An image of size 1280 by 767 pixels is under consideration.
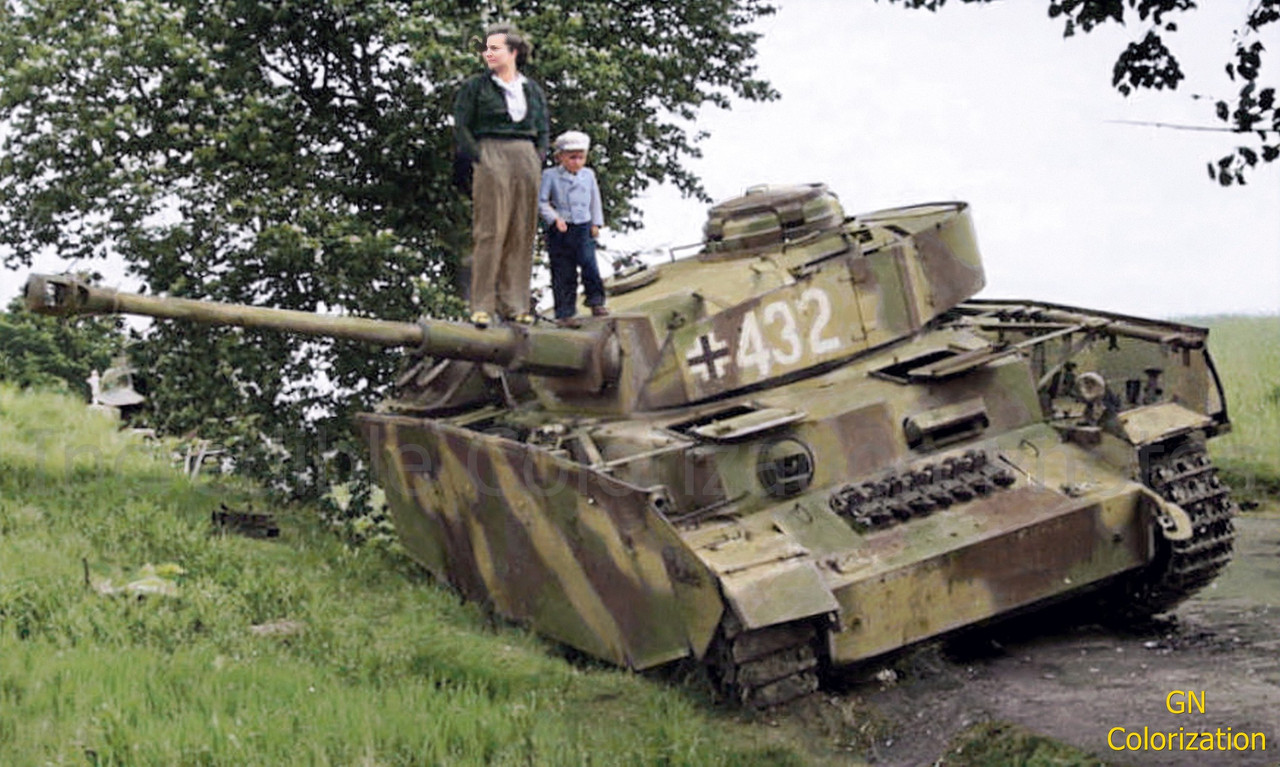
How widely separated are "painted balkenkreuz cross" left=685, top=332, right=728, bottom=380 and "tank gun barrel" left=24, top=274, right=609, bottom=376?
1.85ft

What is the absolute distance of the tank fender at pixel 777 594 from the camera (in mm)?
7961

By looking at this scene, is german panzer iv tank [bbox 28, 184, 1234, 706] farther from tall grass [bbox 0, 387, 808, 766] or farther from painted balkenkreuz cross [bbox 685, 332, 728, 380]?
tall grass [bbox 0, 387, 808, 766]

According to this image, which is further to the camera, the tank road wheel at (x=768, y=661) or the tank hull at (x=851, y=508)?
the tank hull at (x=851, y=508)

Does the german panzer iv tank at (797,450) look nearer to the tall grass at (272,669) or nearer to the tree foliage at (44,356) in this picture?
the tall grass at (272,669)

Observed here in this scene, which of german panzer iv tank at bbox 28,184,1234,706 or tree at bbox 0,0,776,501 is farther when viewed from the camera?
tree at bbox 0,0,776,501

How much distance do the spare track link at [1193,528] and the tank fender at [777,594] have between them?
2780 mm

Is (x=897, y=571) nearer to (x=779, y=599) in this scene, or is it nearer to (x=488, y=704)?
(x=779, y=599)

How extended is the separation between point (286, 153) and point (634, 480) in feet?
23.5

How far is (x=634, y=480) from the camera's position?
895 centimetres

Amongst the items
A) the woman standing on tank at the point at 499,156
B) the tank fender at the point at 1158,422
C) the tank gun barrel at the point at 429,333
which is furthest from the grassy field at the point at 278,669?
the tank fender at the point at 1158,422

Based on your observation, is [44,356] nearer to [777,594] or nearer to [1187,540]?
[777,594]

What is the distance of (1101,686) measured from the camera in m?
9.00

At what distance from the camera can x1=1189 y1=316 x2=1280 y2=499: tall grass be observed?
53.1 feet

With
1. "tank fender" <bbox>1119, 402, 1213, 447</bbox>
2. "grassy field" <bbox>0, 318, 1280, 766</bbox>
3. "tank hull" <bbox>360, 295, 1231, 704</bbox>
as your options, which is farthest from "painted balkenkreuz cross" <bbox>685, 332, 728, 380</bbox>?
"tank fender" <bbox>1119, 402, 1213, 447</bbox>
